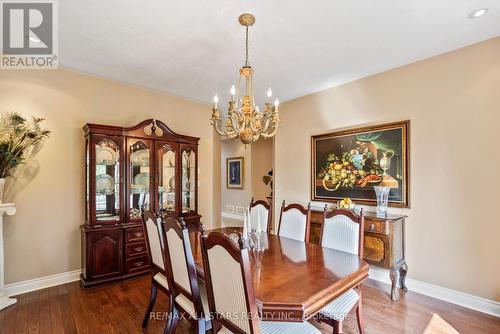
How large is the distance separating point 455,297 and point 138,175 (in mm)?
3969

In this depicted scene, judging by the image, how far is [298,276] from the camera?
5.18 feet

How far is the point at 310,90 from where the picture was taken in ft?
12.8

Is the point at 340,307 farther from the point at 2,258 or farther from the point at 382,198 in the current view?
the point at 2,258

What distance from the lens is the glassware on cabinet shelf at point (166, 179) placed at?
12.0 feet

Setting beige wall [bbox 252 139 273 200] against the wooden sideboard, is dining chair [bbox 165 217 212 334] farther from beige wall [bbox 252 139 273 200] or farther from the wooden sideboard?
beige wall [bbox 252 139 273 200]

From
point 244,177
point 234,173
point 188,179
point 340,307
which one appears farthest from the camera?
point 234,173

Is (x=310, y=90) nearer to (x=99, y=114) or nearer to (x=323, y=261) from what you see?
(x=323, y=261)

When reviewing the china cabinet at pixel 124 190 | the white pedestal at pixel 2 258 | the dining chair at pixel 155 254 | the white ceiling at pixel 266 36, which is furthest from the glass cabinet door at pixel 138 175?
the dining chair at pixel 155 254

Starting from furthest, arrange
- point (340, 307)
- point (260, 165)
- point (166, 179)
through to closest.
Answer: point (260, 165), point (166, 179), point (340, 307)

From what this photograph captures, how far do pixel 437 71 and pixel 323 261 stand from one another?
2525mm

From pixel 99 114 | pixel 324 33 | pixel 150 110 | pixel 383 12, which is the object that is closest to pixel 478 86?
pixel 383 12

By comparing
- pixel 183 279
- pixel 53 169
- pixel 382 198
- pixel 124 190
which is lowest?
pixel 183 279

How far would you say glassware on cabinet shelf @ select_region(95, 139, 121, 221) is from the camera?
125 inches

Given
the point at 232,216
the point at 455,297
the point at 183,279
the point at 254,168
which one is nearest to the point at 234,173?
the point at 254,168
